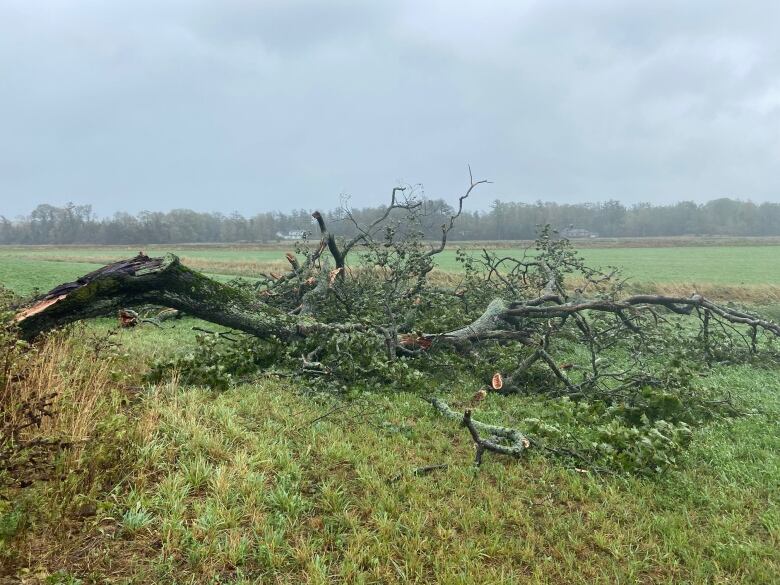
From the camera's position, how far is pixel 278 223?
73250mm

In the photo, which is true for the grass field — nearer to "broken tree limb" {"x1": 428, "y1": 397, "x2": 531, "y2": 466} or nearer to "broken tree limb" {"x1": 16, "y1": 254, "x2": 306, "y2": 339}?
"broken tree limb" {"x1": 428, "y1": 397, "x2": 531, "y2": 466}

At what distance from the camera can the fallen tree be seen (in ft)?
16.4

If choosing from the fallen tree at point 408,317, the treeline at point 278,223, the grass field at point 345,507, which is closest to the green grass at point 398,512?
the grass field at point 345,507

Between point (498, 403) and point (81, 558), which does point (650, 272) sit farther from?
point (81, 558)

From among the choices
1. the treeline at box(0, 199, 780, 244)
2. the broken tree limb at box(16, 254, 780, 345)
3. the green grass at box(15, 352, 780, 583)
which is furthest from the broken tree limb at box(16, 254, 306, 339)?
the treeline at box(0, 199, 780, 244)

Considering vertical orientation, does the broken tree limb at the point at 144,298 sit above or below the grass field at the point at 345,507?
above

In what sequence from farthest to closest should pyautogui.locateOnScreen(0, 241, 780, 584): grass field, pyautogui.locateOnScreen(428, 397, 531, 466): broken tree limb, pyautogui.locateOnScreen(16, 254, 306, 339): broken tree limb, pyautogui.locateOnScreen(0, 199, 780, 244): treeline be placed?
pyautogui.locateOnScreen(0, 199, 780, 244): treeline → pyautogui.locateOnScreen(16, 254, 306, 339): broken tree limb → pyautogui.locateOnScreen(428, 397, 531, 466): broken tree limb → pyautogui.locateOnScreen(0, 241, 780, 584): grass field

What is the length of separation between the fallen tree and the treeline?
57931mm

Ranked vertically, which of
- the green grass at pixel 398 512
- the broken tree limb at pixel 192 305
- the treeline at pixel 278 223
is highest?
the treeline at pixel 278 223

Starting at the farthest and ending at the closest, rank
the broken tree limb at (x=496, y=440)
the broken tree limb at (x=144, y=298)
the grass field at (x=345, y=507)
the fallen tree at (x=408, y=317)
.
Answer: the fallen tree at (x=408, y=317)
the broken tree limb at (x=144, y=298)
the broken tree limb at (x=496, y=440)
the grass field at (x=345, y=507)

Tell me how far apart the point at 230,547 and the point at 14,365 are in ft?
7.45

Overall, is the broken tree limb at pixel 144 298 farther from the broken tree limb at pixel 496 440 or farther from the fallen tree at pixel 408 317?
the broken tree limb at pixel 496 440

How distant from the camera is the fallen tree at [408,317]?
4988 mm

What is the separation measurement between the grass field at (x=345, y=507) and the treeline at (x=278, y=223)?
64.5 m
